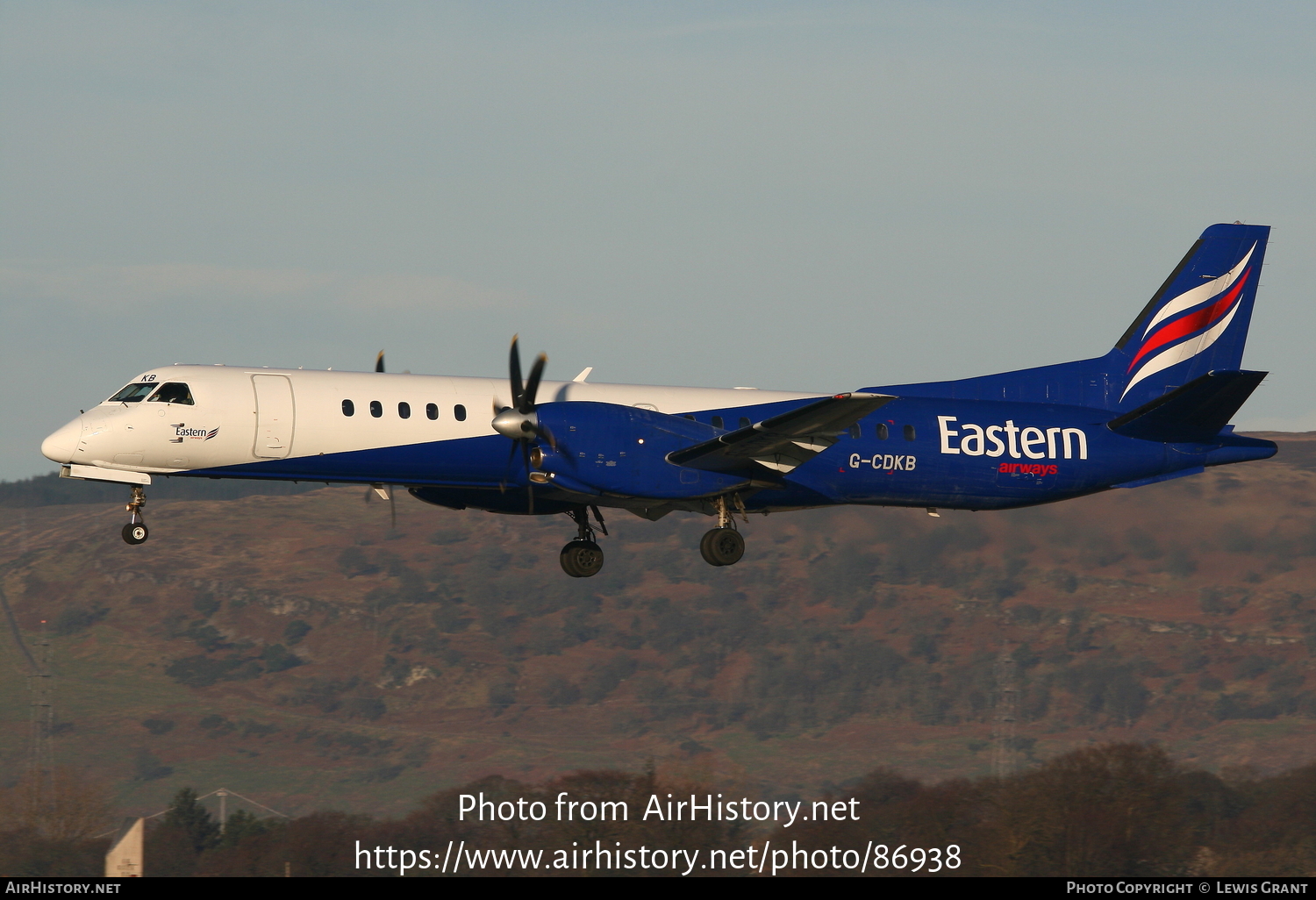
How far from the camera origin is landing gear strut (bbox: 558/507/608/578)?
31.6 meters

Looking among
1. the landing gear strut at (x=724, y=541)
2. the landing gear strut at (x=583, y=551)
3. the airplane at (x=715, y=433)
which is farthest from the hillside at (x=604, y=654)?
the landing gear strut at (x=724, y=541)

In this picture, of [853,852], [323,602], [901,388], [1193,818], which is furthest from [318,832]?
[323,602]

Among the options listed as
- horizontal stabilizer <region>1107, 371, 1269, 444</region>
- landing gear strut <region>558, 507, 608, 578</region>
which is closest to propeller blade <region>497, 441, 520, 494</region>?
landing gear strut <region>558, 507, 608, 578</region>

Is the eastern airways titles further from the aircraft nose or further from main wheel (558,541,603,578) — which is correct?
the aircraft nose

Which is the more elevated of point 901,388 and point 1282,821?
point 901,388

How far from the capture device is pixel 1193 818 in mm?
65250

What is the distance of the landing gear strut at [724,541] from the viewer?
2997 centimetres

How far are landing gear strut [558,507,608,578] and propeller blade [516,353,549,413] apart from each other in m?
4.29

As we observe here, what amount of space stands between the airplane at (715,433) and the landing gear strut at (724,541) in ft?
0.12

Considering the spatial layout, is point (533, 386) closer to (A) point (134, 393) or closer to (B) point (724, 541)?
(B) point (724, 541)

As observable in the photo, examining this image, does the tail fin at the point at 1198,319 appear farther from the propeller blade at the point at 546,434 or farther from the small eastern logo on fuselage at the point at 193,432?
the small eastern logo on fuselage at the point at 193,432

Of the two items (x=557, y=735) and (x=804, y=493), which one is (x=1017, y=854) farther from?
(x=557, y=735)

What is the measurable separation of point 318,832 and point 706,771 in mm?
18607

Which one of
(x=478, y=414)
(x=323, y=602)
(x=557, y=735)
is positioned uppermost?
(x=478, y=414)
